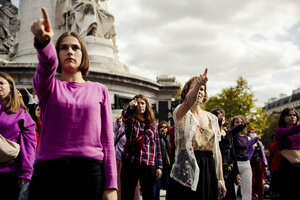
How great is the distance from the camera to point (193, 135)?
11.4 feet

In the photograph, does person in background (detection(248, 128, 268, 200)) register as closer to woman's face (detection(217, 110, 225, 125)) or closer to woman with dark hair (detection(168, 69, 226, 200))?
woman's face (detection(217, 110, 225, 125))

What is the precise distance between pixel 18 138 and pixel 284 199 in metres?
4.24

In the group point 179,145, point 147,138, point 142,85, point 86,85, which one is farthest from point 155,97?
point 86,85

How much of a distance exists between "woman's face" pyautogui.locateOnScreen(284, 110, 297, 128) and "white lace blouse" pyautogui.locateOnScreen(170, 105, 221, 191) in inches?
105

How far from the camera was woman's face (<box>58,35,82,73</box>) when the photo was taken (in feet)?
7.18

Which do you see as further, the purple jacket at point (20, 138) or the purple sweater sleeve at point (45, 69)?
the purple jacket at point (20, 138)

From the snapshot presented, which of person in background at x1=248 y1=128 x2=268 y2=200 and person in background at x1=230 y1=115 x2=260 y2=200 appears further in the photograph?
person in background at x1=248 y1=128 x2=268 y2=200

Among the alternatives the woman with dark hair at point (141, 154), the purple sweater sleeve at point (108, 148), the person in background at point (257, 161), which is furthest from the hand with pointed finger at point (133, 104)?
the person in background at point (257, 161)

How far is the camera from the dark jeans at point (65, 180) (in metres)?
1.93

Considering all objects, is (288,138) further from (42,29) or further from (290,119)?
(42,29)

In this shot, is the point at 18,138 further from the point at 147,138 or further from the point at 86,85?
the point at 147,138

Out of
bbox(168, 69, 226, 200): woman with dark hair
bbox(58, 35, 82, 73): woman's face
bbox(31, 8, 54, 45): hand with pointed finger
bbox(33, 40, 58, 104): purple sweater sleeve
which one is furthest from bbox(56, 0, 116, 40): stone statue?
bbox(31, 8, 54, 45): hand with pointed finger

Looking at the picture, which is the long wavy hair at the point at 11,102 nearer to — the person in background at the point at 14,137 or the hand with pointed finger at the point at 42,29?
the person in background at the point at 14,137

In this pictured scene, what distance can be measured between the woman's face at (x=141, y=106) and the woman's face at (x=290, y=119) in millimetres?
2619
